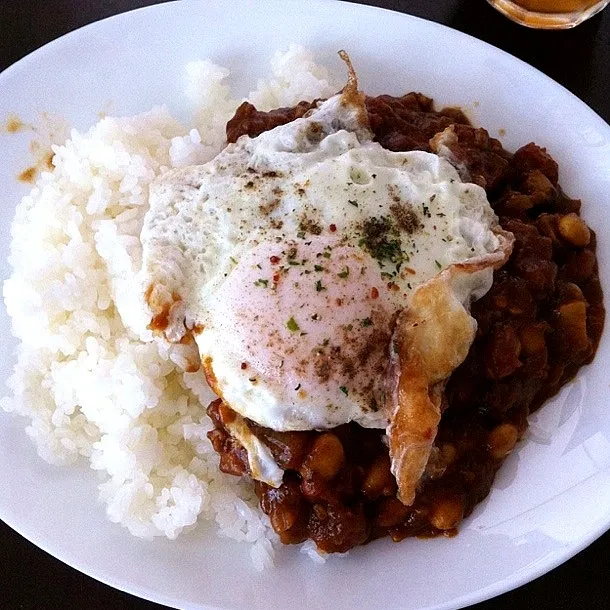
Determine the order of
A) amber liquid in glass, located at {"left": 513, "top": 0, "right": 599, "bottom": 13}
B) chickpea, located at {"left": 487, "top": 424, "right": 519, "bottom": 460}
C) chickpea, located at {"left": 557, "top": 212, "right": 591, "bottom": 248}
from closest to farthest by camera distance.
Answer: chickpea, located at {"left": 487, "top": 424, "right": 519, "bottom": 460}
chickpea, located at {"left": 557, "top": 212, "right": 591, "bottom": 248}
amber liquid in glass, located at {"left": 513, "top": 0, "right": 599, "bottom": 13}

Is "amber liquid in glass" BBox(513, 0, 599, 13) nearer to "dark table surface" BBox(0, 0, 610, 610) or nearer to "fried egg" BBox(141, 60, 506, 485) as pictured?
"dark table surface" BBox(0, 0, 610, 610)

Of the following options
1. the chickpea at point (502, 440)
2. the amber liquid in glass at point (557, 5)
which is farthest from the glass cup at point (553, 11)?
the chickpea at point (502, 440)

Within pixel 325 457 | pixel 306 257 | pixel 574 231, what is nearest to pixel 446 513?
pixel 325 457

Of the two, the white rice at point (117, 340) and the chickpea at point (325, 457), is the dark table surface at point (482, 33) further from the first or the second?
the chickpea at point (325, 457)

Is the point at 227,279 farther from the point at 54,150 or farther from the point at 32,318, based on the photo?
the point at 54,150

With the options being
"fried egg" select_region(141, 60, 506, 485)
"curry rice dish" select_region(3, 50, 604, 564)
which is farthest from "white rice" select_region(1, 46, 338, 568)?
"fried egg" select_region(141, 60, 506, 485)

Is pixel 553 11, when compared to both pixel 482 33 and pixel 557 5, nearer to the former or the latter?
pixel 557 5
